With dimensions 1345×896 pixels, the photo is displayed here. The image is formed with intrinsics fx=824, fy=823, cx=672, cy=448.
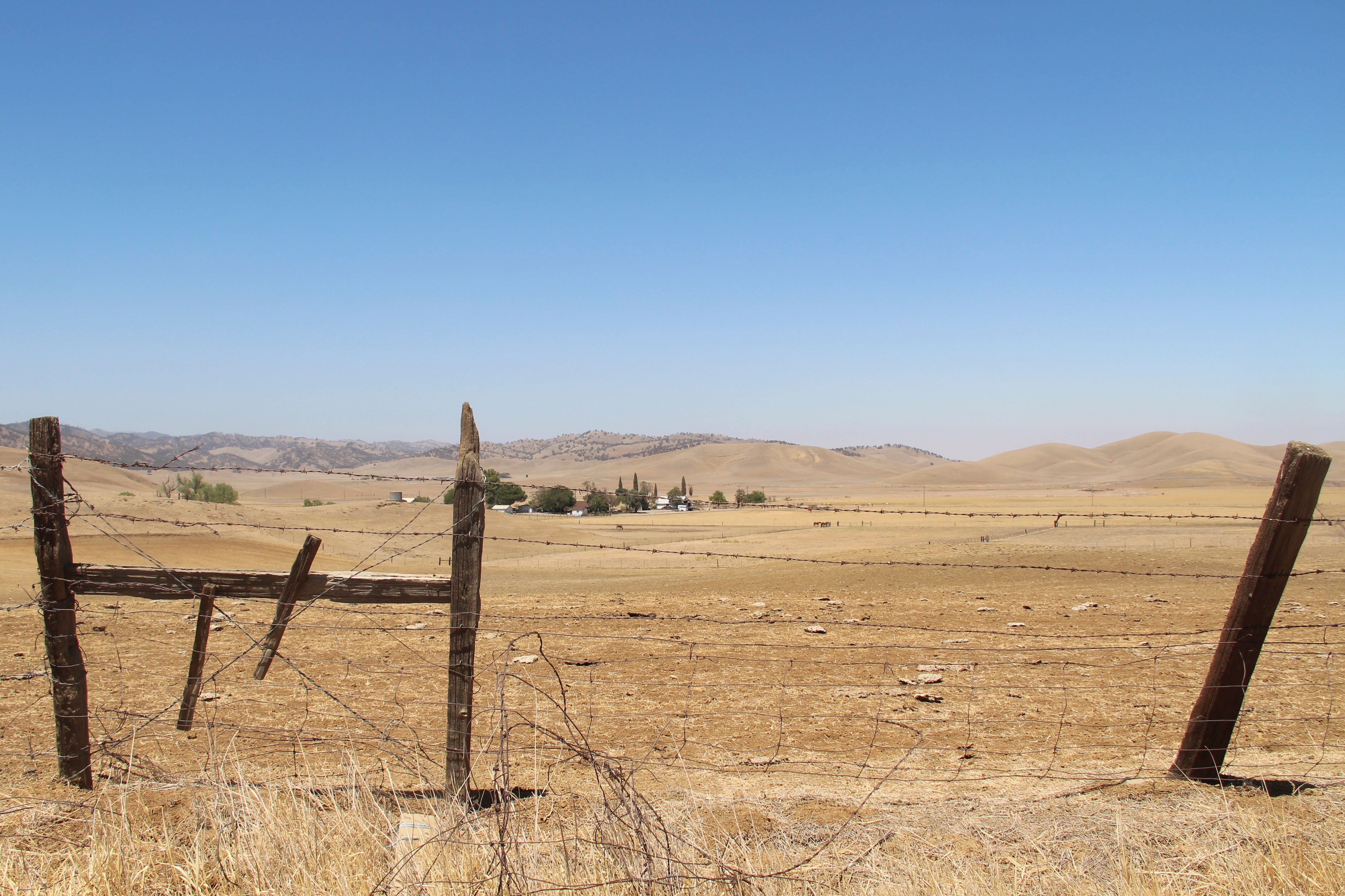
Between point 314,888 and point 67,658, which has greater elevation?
point 67,658

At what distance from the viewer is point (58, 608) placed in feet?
19.3

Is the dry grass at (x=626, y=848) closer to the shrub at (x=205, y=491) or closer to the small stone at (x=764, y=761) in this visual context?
the small stone at (x=764, y=761)

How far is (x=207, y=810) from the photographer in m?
4.99

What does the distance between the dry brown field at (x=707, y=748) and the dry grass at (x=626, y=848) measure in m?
0.02

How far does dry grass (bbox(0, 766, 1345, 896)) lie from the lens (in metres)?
4.30

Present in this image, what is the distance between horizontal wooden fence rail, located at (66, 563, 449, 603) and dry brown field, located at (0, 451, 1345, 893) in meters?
0.20

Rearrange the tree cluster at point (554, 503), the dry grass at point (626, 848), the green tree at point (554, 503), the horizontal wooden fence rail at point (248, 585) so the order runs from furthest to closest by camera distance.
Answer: the green tree at point (554, 503) < the tree cluster at point (554, 503) < the horizontal wooden fence rail at point (248, 585) < the dry grass at point (626, 848)

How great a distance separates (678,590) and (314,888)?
1771 centimetres

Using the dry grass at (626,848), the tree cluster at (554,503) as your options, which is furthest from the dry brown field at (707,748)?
the tree cluster at (554,503)

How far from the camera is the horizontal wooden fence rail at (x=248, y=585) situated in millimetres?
5980

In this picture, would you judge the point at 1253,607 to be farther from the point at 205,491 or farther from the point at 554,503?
the point at 554,503

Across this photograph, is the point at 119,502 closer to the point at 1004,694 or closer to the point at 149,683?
the point at 149,683

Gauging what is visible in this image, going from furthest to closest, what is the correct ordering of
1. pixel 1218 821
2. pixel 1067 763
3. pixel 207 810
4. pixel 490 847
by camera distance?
pixel 1067 763, pixel 1218 821, pixel 207 810, pixel 490 847

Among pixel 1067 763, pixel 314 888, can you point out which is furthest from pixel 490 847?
pixel 1067 763
